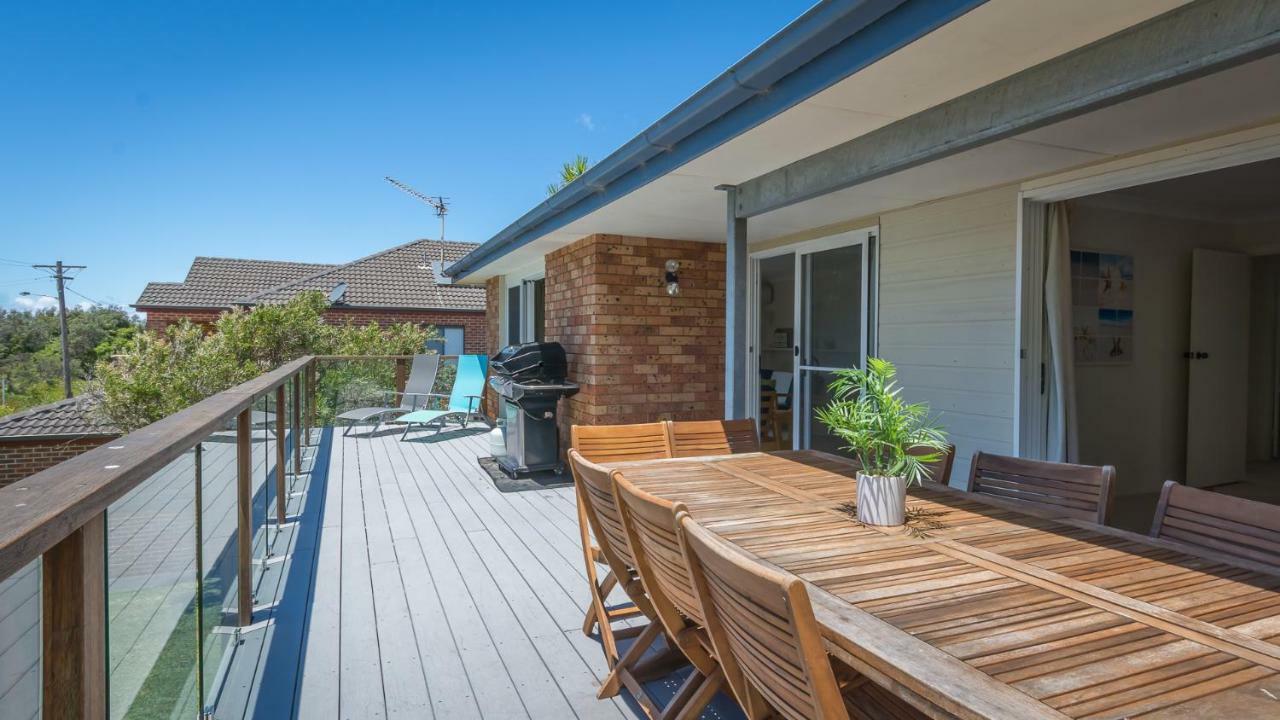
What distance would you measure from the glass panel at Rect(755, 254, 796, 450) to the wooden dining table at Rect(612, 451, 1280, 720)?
4662mm

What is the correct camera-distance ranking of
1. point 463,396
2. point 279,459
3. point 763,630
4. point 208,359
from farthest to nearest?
point 208,359 → point 463,396 → point 279,459 → point 763,630

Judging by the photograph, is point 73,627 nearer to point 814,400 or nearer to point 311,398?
point 814,400

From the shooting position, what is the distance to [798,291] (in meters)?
5.81

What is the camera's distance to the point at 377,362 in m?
9.34

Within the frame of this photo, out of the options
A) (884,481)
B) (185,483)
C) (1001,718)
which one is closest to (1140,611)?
(1001,718)

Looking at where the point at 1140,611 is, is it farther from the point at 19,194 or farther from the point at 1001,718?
the point at 19,194

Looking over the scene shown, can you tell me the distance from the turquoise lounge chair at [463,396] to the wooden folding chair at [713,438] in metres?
5.13

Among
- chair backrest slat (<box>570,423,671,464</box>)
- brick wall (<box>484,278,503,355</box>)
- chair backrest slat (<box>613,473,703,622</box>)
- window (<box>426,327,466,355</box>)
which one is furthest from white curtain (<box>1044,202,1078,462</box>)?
window (<box>426,327,466,355</box>)

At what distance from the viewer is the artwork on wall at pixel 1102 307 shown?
4.69 metres

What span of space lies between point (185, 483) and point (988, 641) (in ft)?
6.19

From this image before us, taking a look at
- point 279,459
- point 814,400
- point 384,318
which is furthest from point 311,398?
point 384,318

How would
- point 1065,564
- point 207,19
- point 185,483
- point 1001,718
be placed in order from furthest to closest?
point 207,19
point 185,483
point 1065,564
point 1001,718

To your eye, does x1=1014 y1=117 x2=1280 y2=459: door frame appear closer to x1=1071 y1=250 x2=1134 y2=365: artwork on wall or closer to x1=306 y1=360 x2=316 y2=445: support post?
x1=1071 y1=250 x2=1134 y2=365: artwork on wall

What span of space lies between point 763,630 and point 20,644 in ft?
3.30
